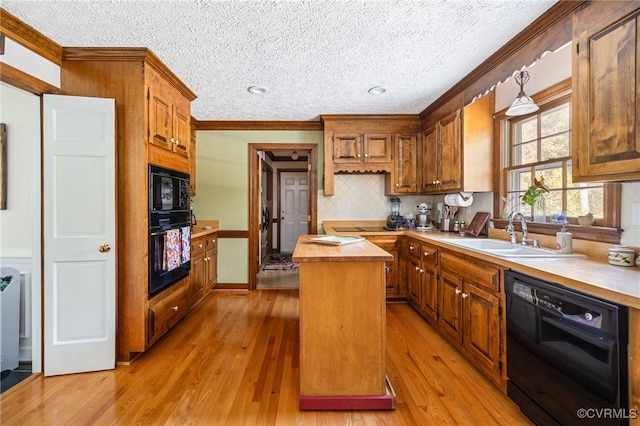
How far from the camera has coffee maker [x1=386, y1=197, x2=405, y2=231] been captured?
363 cm

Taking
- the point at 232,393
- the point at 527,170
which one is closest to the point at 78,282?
the point at 232,393

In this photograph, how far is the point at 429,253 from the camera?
270 cm

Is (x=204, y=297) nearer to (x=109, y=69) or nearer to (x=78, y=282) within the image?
(x=78, y=282)

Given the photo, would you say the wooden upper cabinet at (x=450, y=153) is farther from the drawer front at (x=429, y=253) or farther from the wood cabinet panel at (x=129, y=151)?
the wood cabinet panel at (x=129, y=151)

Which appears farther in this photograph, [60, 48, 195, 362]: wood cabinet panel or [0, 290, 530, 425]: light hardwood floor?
[60, 48, 195, 362]: wood cabinet panel

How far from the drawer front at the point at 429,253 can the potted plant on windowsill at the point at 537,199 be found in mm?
823

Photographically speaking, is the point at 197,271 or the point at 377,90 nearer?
the point at 377,90

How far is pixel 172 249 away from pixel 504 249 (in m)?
2.87

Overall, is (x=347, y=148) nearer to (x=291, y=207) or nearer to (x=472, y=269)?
(x=472, y=269)

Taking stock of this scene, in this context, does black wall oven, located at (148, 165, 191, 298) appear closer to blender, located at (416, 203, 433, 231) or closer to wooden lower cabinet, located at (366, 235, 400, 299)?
wooden lower cabinet, located at (366, 235, 400, 299)

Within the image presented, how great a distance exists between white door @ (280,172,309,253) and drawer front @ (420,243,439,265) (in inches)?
179

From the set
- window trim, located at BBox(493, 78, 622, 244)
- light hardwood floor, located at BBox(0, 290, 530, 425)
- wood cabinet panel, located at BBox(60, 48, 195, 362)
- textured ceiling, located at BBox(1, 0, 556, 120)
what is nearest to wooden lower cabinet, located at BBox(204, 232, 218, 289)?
light hardwood floor, located at BBox(0, 290, 530, 425)

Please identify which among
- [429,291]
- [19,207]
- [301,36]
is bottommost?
[429,291]

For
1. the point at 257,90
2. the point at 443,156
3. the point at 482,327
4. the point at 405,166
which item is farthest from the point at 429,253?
the point at 257,90
